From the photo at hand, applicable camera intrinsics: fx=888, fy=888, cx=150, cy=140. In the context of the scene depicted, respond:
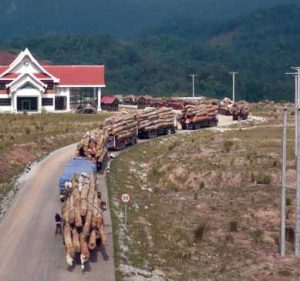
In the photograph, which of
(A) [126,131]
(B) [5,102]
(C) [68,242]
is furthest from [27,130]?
(C) [68,242]

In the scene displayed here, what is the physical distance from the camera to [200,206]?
39.4 meters

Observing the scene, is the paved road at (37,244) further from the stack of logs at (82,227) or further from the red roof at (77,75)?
the red roof at (77,75)

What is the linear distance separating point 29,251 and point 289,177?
1998 cm

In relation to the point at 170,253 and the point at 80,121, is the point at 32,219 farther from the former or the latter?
the point at 80,121

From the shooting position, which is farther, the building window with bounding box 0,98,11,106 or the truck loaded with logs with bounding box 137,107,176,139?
the building window with bounding box 0,98,11,106

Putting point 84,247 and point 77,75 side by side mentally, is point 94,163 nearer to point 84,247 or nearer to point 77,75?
point 84,247

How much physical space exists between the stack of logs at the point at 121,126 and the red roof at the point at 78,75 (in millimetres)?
33978

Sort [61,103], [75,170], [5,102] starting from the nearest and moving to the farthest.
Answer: [75,170] < [5,102] < [61,103]

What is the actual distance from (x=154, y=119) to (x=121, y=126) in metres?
9.84

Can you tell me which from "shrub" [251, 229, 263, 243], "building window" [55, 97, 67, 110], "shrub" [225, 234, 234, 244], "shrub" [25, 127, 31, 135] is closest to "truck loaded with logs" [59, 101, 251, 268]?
"shrub" [225, 234, 234, 244]

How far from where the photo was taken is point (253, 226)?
→ 35281 mm

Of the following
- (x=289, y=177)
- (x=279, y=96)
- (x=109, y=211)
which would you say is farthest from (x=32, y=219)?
(x=279, y=96)

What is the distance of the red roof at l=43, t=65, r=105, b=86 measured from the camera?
9450 cm

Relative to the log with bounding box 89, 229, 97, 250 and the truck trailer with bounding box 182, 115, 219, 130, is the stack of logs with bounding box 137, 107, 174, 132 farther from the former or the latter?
the log with bounding box 89, 229, 97, 250
